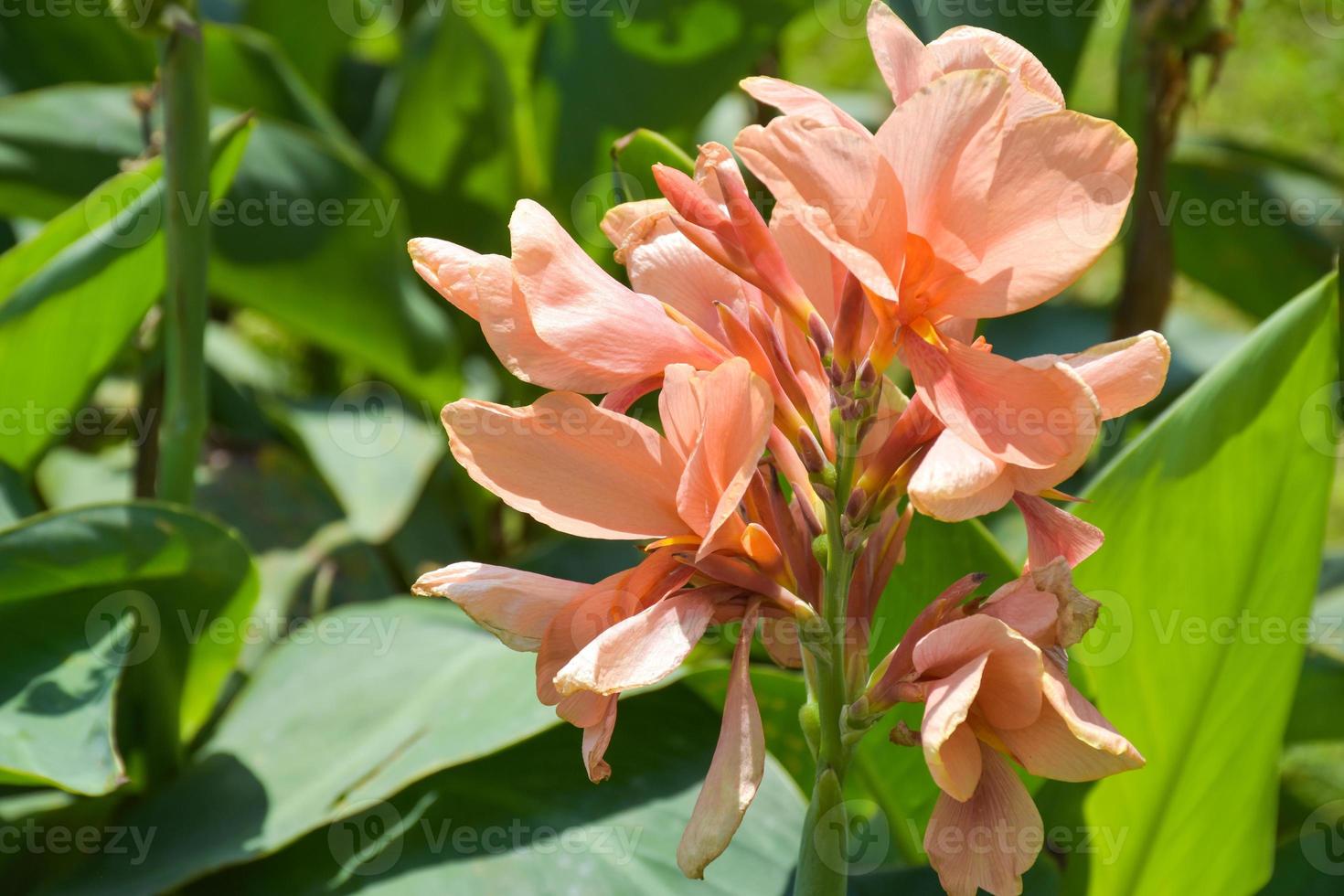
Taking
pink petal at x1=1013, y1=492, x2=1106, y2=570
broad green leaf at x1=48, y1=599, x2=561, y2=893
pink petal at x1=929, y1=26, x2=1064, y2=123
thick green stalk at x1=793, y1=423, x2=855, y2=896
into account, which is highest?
pink petal at x1=929, y1=26, x2=1064, y2=123

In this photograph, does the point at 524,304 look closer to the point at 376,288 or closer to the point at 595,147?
the point at 376,288

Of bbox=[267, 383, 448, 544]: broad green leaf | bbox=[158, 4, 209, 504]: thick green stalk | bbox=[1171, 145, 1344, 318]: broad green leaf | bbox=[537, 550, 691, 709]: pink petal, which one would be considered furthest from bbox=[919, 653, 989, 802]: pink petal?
bbox=[1171, 145, 1344, 318]: broad green leaf

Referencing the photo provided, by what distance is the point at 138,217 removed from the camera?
91cm

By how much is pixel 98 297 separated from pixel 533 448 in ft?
2.15

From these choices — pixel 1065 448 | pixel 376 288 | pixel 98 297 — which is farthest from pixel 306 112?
pixel 1065 448

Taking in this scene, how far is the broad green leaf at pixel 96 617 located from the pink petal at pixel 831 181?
556 mm

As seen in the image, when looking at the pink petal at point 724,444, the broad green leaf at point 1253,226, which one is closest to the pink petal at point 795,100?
the pink petal at point 724,444

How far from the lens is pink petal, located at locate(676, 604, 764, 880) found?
414 millimetres

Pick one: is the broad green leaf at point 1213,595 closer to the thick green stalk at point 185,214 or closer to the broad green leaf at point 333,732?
the broad green leaf at point 333,732

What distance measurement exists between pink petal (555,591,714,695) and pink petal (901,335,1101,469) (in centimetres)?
11

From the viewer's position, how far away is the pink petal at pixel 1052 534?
1.52 ft

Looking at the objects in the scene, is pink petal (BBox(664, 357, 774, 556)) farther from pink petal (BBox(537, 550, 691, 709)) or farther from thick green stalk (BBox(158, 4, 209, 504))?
thick green stalk (BBox(158, 4, 209, 504))

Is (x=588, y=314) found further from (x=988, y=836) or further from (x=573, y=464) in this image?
(x=988, y=836)

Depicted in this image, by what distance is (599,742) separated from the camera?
444mm
